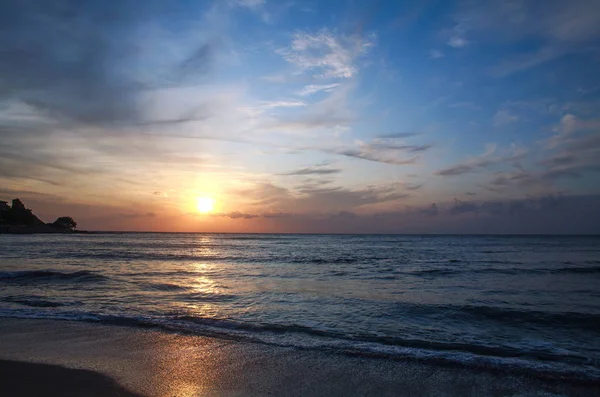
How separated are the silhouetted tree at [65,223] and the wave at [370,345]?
174 meters

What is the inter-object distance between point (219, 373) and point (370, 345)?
12.3ft

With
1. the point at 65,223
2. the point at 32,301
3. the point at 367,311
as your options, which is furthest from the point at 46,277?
the point at 65,223

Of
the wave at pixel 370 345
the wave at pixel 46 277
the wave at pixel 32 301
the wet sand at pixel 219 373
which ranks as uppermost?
the wet sand at pixel 219 373

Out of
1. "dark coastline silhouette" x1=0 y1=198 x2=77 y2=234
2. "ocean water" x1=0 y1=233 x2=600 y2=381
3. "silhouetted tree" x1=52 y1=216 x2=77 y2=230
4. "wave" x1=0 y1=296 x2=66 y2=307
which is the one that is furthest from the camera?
"silhouetted tree" x1=52 y1=216 x2=77 y2=230

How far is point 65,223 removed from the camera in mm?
164000

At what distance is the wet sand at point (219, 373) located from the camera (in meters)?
5.84

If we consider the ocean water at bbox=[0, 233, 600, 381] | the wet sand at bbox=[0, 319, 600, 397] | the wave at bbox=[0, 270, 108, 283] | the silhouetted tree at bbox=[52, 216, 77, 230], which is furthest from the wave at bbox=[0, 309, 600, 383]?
the silhouetted tree at bbox=[52, 216, 77, 230]

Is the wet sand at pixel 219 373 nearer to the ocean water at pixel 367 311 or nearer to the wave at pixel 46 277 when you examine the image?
the ocean water at pixel 367 311

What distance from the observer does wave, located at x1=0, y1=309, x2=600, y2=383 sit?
24.1 ft

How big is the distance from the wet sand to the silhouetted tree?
17652cm

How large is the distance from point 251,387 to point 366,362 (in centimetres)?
256

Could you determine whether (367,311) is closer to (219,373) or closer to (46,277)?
(219,373)

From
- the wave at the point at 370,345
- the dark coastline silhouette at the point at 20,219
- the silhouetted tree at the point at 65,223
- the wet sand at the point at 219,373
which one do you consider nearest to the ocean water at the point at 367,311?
the wave at the point at 370,345

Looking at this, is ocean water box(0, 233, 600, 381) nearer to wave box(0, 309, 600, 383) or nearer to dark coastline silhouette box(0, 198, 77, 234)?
wave box(0, 309, 600, 383)
